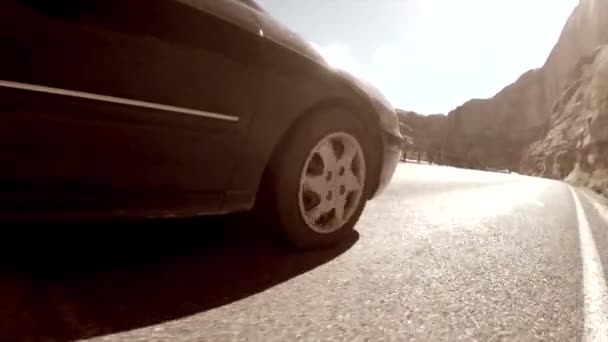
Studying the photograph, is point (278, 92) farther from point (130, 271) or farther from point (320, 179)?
point (130, 271)

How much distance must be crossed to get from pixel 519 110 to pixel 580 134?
6722cm

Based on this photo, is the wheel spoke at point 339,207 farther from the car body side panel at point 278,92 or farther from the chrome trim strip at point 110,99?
the chrome trim strip at point 110,99

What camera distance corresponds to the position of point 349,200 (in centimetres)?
248

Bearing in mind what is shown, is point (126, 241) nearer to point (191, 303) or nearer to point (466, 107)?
point (191, 303)

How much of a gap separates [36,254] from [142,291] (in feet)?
2.11

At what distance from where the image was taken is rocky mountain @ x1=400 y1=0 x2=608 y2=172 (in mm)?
90188

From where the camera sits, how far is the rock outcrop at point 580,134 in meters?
38.5

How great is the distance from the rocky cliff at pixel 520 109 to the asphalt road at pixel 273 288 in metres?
89.4

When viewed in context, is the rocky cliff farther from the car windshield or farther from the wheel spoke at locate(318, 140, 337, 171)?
the car windshield

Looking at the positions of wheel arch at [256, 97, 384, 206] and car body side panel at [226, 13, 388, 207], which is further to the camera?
wheel arch at [256, 97, 384, 206]

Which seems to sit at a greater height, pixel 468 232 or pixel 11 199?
pixel 11 199

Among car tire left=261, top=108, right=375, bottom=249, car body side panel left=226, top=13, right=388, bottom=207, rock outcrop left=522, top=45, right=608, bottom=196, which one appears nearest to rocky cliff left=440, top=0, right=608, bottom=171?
rock outcrop left=522, top=45, right=608, bottom=196

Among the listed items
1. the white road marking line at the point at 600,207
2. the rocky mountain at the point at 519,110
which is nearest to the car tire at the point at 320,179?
the white road marking line at the point at 600,207

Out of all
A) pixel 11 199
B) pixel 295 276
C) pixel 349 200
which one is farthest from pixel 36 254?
pixel 349 200
